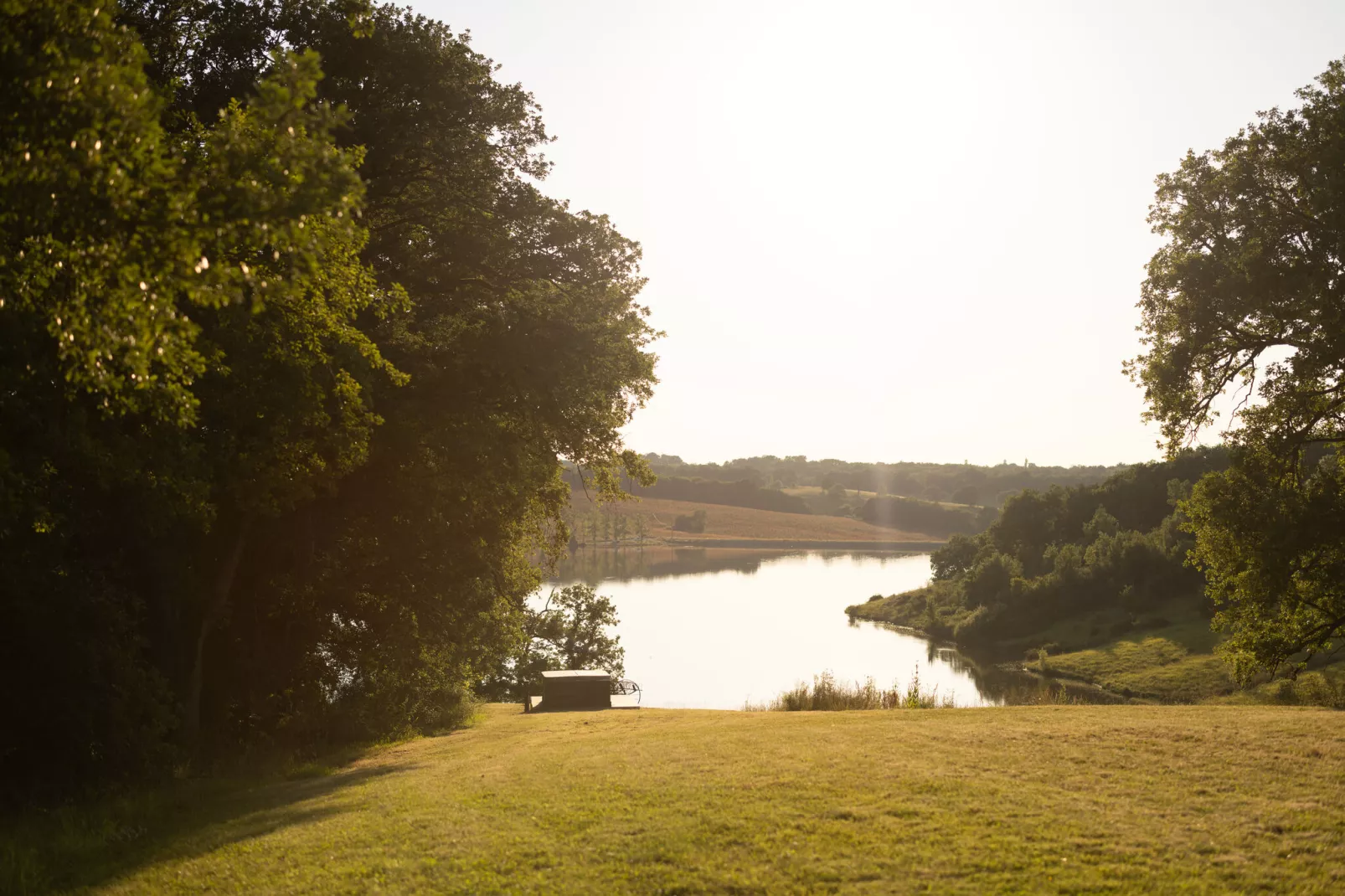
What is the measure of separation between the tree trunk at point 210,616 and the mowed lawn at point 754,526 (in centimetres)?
16021

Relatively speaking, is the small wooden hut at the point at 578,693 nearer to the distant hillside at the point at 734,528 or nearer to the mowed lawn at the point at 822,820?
the mowed lawn at the point at 822,820

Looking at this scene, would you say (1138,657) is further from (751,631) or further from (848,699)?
(848,699)

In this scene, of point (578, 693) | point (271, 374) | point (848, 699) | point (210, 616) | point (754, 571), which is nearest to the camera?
point (271, 374)

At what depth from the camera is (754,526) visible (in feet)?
625

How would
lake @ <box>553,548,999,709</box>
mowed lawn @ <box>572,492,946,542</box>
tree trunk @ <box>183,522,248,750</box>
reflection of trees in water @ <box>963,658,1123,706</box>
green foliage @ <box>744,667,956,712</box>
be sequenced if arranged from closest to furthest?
tree trunk @ <box>183,522,248,750</box> → green foliage @ <box>744,667,956,712</box> → reflection of trees in water @ <box>963,658,1123,706</box> → lake @ <box>553,548,999,709</box> → mowed lawn @ <box>572,492,946,542</box>

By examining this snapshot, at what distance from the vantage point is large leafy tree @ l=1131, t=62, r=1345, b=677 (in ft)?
52.6

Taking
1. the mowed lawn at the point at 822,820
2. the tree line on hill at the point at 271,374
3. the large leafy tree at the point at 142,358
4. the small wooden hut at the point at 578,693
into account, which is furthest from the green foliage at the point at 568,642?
the mowed lawn at the point at 822,820

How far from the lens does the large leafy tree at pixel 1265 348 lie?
16.0 m

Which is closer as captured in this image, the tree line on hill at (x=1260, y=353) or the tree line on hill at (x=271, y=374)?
the tree line on hill at (x=271, y=374)

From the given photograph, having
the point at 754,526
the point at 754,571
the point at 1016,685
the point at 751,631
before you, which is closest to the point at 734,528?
the point at 754,526

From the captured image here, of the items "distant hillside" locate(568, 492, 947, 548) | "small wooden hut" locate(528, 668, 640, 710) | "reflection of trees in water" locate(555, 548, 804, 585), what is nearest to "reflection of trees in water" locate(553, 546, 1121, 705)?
"reflection of trees in water" locate(555, 548, 804, 585)

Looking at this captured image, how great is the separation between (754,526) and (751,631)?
11517 centimetres

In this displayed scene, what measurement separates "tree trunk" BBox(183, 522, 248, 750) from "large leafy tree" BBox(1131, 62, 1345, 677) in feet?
54.7

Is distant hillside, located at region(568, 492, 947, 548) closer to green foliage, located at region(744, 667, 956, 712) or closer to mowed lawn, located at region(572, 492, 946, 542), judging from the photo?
mowed lawn, located at region(572, 492, 946, 542)
